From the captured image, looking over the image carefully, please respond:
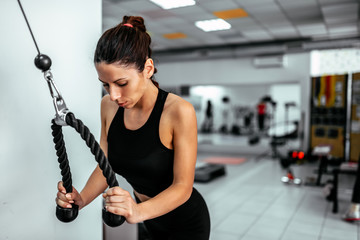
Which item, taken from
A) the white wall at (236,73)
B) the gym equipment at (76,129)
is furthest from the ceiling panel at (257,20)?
the gym equipment at (76,129)

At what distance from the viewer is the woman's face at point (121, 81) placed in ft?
2.93

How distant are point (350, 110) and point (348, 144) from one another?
28.4 inches

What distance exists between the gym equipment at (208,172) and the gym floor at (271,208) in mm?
101

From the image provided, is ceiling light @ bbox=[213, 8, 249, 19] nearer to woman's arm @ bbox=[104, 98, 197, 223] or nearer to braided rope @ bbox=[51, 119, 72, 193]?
woman's arm @ bbox=[104, 98, 197, 223]

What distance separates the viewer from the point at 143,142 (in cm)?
105

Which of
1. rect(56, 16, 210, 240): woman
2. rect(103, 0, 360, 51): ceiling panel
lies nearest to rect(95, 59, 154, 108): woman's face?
rect(56, 16, 210, 240): woman

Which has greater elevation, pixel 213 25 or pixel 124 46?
pixel 213 25

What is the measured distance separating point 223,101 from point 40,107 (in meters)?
10.8

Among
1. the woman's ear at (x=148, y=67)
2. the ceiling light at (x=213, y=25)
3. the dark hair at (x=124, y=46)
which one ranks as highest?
the ceiling light at (x=213, y=25)

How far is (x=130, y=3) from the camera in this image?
4.34 metres

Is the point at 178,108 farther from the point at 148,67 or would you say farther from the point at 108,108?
the point at 108,108

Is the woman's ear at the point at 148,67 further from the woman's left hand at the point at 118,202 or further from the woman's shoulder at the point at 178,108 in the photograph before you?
the woman's left hand at the point at 118,202

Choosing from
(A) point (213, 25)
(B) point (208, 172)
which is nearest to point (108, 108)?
(B) point (208, 172)

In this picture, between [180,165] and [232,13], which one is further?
[232,13]
